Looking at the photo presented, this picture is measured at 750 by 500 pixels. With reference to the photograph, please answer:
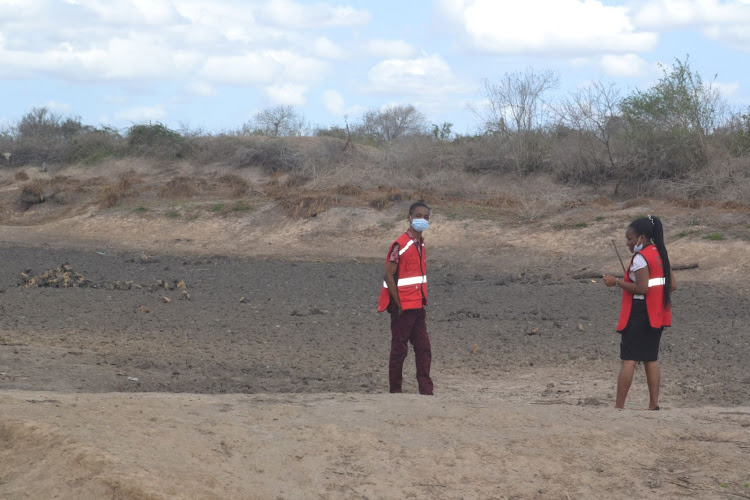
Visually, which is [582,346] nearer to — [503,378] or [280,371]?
[503,378]

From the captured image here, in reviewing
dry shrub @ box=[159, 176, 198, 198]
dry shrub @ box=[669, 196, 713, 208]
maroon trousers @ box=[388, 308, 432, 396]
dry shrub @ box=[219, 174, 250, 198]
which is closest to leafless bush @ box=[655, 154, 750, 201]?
dry shrub @ box=[669, 196, 713, 208]

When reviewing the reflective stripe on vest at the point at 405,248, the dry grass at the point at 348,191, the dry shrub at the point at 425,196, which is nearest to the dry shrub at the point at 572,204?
the dry shrub at the point at 425,196

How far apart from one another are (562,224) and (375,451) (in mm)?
16315

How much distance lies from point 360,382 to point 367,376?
27cm

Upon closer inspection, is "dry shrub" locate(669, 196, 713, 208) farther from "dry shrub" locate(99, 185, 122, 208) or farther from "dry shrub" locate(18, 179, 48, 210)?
"dry shrub" locate(18, 179, 48, 210)

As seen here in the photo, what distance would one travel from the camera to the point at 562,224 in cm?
2095

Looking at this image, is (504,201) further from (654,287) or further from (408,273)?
(654,287)

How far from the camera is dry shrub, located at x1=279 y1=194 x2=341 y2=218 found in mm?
24781

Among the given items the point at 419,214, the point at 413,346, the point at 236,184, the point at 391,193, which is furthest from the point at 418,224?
the point at 236,184

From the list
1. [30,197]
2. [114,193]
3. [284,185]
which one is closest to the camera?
[114,193]

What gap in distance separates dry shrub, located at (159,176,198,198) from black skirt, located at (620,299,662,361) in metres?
23.1

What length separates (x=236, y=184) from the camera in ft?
96.8

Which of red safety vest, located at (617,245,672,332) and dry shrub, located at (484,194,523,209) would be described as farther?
dry shrub, located at (484,194,523,209)

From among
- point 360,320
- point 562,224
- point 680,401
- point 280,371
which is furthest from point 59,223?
point 680,401
